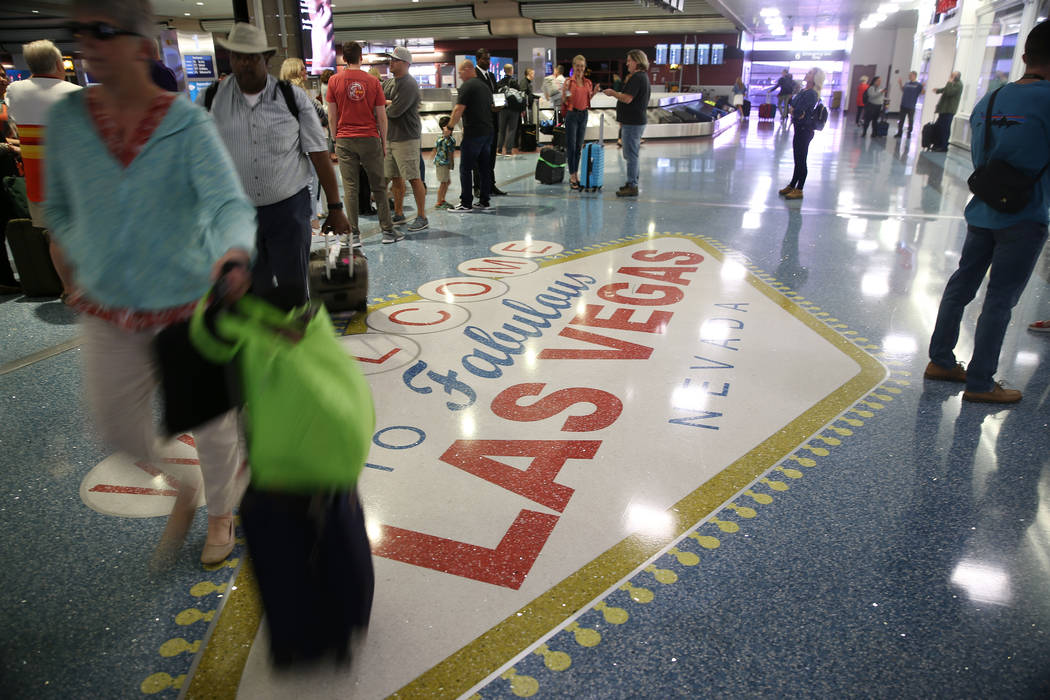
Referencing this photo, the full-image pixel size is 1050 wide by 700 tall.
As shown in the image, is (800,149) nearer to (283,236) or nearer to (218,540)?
(283,236)

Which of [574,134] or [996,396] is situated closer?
[996,396]

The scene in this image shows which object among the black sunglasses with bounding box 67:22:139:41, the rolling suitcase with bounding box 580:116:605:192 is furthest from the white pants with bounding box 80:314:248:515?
the rolling suitcase with bounding box 580:116:605:192

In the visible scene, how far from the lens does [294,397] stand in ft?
4.41

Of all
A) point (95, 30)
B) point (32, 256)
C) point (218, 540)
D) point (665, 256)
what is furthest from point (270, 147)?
point (665, 256)

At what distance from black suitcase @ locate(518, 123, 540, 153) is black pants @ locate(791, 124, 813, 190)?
22.6ft

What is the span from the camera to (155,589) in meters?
2.06

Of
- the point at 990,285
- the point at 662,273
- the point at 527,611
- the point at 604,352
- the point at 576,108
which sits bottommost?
the point at 527,611

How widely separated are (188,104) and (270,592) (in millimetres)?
1180

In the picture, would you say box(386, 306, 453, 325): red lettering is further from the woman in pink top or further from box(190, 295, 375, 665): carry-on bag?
the woman in pink top

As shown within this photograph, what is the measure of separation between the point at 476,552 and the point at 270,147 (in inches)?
84.9

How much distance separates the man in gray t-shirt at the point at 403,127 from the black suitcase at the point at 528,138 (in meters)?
8.14

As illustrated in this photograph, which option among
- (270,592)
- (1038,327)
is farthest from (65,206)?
(1038,327)

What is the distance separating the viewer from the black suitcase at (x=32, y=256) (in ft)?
16.1

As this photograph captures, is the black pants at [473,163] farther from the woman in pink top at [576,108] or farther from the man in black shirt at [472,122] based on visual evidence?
the woman in pink top at [576,108]
